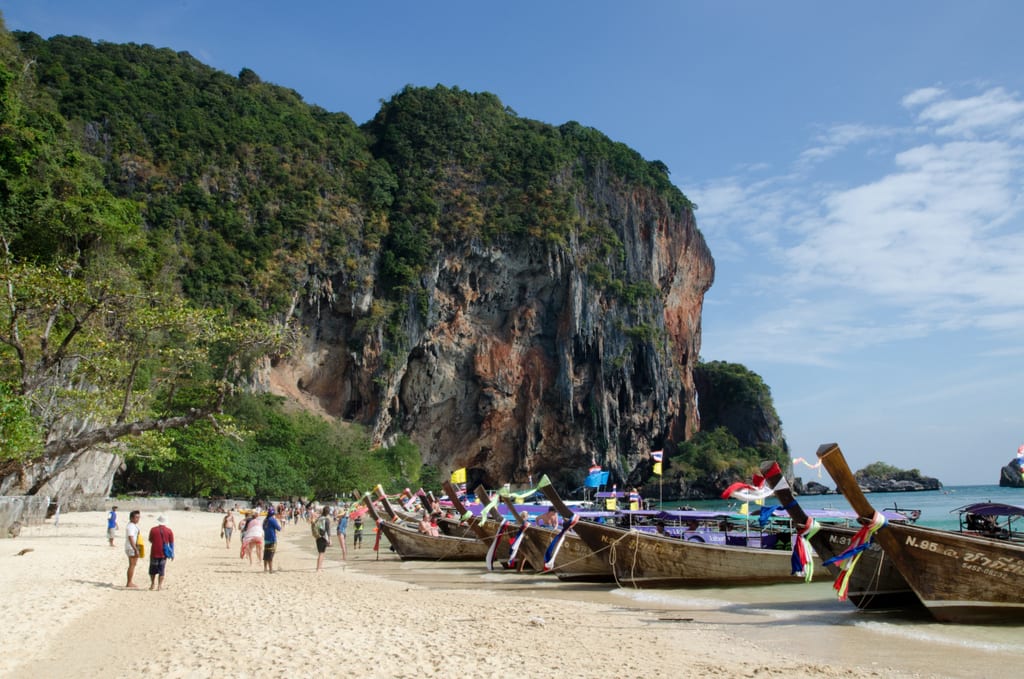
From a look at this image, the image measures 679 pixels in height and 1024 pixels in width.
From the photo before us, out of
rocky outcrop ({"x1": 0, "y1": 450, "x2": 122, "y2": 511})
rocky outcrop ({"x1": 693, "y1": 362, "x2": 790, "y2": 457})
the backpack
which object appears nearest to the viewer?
the backpack

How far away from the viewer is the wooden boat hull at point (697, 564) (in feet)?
42.1

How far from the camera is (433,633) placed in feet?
27.6

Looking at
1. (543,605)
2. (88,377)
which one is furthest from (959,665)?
(88,377)

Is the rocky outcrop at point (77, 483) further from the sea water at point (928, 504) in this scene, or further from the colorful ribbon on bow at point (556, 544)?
the sea water at point (928, 504)

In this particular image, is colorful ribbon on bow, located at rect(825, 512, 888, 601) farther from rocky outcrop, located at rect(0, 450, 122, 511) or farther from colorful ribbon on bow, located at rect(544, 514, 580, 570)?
rocky outcrop, located at rect(0, 450, 122, 511)

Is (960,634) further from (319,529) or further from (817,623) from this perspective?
(319,529)

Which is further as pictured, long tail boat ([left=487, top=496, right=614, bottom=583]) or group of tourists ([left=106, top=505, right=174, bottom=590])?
long tail boat ([left=487, top=496, right=614, bottom=583])

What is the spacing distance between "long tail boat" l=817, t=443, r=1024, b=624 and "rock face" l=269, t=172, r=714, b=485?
5504 centimetres

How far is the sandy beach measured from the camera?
692cm

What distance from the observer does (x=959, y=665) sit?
7.39 m

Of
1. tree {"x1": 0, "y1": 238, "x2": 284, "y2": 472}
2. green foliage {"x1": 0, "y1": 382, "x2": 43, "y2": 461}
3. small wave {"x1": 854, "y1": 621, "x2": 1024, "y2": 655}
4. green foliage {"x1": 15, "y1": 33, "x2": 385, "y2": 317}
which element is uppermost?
green foliage {"x1": 15, "y1": 33, "x2": 385, "y2": 317}

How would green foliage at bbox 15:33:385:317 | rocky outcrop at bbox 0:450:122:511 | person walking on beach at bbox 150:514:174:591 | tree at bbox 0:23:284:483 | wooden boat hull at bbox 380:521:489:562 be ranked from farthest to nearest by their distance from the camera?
green foliage at bbox 15:33:385:317 < rocky outcrop at bbox 0:450:122:511 < wooden boat hull at bbox 380:521:489:562 < tree at bbox 0:23:284:483 < person walking on beach at bbox 150:514:174:591

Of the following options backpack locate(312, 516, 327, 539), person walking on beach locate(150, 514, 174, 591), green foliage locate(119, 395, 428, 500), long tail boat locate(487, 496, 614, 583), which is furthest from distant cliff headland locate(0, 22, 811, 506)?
long tail boat locate(487, 496, 614, 583)

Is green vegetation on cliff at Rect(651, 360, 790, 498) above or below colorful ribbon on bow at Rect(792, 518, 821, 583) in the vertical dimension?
above
